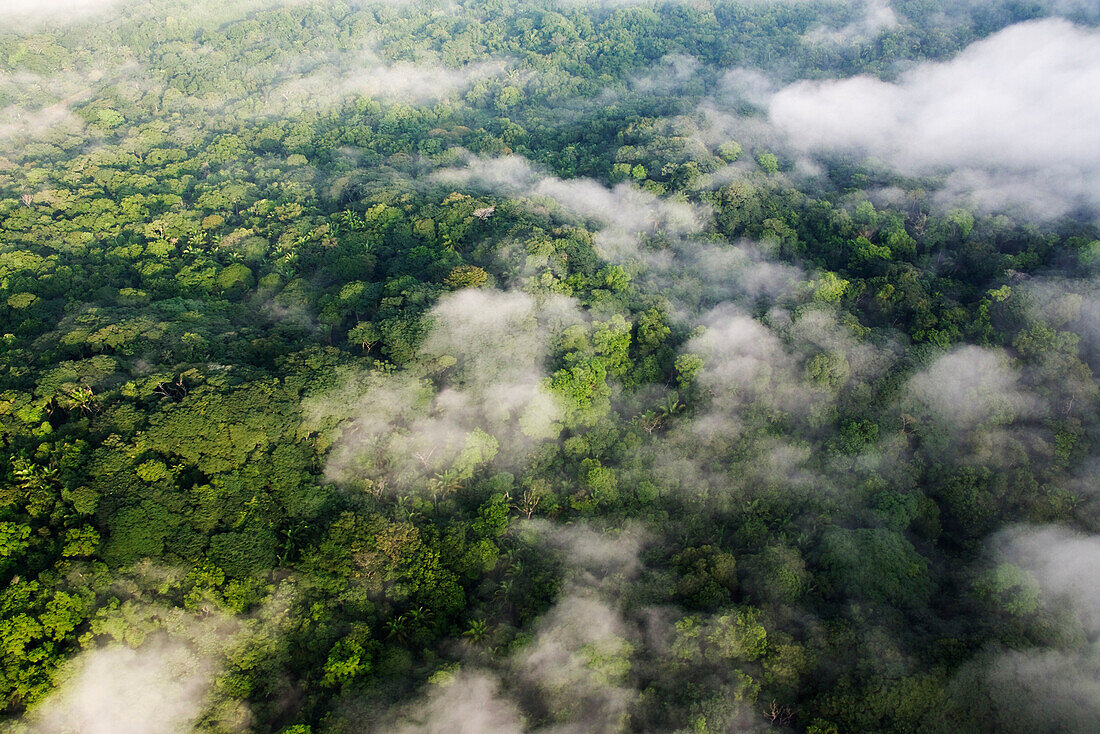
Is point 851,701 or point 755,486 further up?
point 755,486

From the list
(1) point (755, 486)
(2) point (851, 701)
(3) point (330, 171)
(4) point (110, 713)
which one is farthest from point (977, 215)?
(4) point (110, 713)

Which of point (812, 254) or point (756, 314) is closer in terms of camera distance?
point (756, 314)

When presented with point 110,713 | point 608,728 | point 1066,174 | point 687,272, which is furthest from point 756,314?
point 110,713

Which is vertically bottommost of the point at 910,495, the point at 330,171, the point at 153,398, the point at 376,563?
the point at 910,495

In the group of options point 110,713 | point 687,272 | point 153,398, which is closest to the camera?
point 110,713

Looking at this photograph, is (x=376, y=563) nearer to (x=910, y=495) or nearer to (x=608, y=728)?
(x=608, y=728)

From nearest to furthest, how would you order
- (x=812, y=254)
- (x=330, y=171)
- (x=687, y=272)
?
(x=687, y=272)
(x=812, y=254)
(x=330, y=171)
